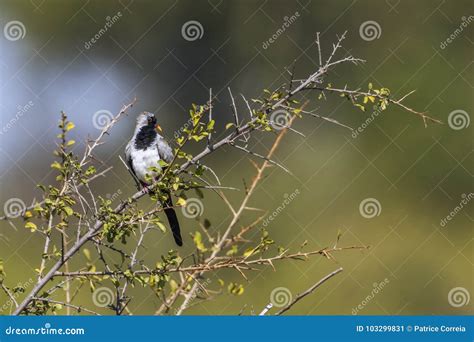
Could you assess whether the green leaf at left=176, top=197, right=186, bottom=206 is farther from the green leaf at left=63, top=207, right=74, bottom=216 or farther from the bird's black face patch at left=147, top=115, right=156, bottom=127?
the bird's black face patch at left=147, top=115, right=156, bottom=127

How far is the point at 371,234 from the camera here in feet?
39.9

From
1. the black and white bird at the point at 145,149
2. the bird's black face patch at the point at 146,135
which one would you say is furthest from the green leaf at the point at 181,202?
the bird's black face patch at the point at 146,135

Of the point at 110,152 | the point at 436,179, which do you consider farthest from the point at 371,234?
the point at 110,152

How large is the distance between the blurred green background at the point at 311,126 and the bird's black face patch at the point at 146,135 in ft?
17.6

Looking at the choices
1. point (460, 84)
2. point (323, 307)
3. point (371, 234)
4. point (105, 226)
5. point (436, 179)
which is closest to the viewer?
point (105, 226)

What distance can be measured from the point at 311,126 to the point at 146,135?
9188mm

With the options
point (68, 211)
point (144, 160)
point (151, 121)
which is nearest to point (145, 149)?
point (144, 160)

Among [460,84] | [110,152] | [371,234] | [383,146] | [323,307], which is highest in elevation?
[460,84]

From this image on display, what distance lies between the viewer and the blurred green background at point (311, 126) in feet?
→ 39.6

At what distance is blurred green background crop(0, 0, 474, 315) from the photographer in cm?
1207

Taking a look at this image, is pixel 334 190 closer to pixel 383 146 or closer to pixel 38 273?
pixel 383 146

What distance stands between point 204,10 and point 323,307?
750cm

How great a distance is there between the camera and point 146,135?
5.57 metres

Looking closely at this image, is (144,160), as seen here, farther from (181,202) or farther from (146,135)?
(181,202)
